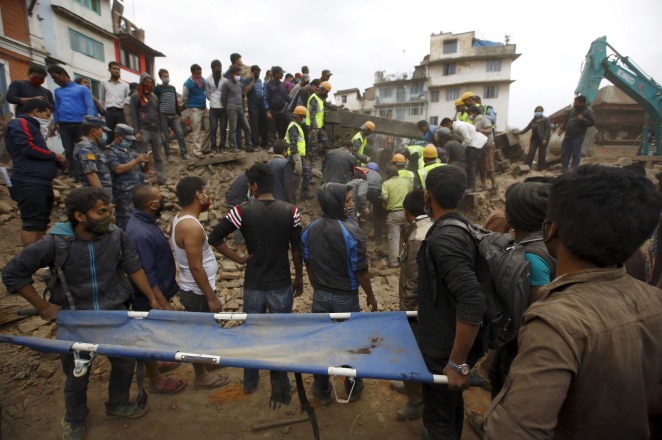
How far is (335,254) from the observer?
10.2 feet

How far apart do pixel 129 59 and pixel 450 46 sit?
33.2m

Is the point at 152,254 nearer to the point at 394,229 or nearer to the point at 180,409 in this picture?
the point at 180,409

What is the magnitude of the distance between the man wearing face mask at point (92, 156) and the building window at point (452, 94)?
41425 mm

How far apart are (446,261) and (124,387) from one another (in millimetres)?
3035

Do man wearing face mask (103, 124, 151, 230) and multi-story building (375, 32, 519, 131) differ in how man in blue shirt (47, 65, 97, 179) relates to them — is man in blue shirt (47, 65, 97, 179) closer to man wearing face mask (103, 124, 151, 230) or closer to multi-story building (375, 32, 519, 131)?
man wearing face mask (103, 124, 151, 230)

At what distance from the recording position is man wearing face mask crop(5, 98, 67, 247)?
4137mm

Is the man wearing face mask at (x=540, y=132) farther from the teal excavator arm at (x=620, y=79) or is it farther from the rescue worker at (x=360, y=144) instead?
the rescue worker at (x=360, y=144)

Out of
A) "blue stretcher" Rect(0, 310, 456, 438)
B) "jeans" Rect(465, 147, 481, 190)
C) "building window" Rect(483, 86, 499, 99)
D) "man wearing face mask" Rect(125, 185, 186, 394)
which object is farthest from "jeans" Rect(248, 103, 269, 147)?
"building window" Rect(483, 86, 499, 99)

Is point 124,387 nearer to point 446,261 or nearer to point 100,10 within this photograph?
point 446,261

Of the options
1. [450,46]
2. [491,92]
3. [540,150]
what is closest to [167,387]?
[540,150]

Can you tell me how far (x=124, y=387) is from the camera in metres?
3.06

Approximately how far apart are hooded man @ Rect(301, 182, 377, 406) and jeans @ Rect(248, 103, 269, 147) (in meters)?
6.42

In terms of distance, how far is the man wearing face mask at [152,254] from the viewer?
3156 mm

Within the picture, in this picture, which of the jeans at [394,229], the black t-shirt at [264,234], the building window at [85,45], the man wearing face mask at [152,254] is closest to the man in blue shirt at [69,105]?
the man wearing face mask at [152,254]
